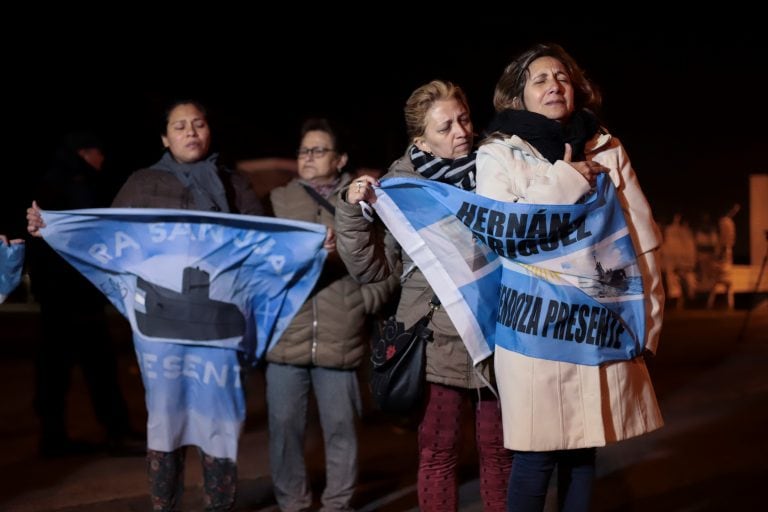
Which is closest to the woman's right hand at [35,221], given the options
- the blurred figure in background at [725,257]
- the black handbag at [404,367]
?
the black handbag at [404,367]

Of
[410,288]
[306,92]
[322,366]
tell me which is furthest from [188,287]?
[306,92]

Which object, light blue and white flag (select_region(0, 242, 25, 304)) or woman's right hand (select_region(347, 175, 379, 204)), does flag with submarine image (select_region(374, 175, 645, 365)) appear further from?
light blue and white flag (select_region(0, 242, 25, 304))

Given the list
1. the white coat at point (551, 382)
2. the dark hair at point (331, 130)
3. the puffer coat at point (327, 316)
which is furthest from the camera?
the dark hair at point (331, 130)

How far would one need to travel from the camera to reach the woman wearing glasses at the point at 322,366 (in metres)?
4.43

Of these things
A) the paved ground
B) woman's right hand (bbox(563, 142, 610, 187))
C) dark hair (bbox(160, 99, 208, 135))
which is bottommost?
the paved ground

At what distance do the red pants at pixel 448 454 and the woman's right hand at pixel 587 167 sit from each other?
0.95 m

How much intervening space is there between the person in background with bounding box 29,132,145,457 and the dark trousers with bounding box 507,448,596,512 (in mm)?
3097

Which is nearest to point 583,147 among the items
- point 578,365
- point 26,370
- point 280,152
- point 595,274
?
point 595,274

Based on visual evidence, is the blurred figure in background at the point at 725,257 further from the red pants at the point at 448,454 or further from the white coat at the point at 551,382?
the white coat at the point at 551,382

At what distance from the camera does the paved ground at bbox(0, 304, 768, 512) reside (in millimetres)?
4711

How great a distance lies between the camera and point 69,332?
5793mm

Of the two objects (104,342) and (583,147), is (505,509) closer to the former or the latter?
(583,147)

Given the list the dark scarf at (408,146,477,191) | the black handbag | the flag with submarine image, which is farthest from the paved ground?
the dark scarf at (408,146,477,191)

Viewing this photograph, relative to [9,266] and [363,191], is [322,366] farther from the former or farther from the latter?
[9,266]
